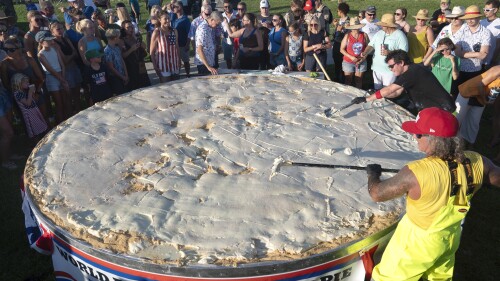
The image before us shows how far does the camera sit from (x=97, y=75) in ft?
19.7

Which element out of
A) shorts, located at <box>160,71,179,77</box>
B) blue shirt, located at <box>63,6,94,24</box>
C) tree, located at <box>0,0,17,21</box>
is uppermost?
tree, located at <box>0,0,17,21</box>

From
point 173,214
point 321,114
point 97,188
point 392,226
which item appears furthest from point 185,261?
point 321,114

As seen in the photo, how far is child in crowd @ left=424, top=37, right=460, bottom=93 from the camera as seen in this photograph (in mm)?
5895

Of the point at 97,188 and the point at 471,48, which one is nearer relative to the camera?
the point at 97,188

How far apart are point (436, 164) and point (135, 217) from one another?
201 cm

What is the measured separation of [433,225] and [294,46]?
16.5 ft

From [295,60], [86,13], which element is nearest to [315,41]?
[295,60]

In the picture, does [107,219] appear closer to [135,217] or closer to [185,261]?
[135,217]

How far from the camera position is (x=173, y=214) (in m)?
3.20

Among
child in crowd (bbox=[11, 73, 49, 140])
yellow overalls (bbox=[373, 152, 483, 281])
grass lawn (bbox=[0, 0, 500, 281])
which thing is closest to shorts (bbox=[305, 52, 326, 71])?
grass lawn (bbox=[0, 0, 500, 281])

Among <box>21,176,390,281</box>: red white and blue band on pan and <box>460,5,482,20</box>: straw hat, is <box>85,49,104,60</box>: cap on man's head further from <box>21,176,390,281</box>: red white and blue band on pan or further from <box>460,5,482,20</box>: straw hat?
<box>460,5,482,20</box>: straw hat

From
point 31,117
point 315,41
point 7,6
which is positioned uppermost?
point 7,6

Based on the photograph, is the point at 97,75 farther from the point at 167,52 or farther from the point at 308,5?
the point at 308,5

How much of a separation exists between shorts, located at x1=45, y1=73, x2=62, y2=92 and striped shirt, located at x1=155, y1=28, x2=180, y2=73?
4.75ft
